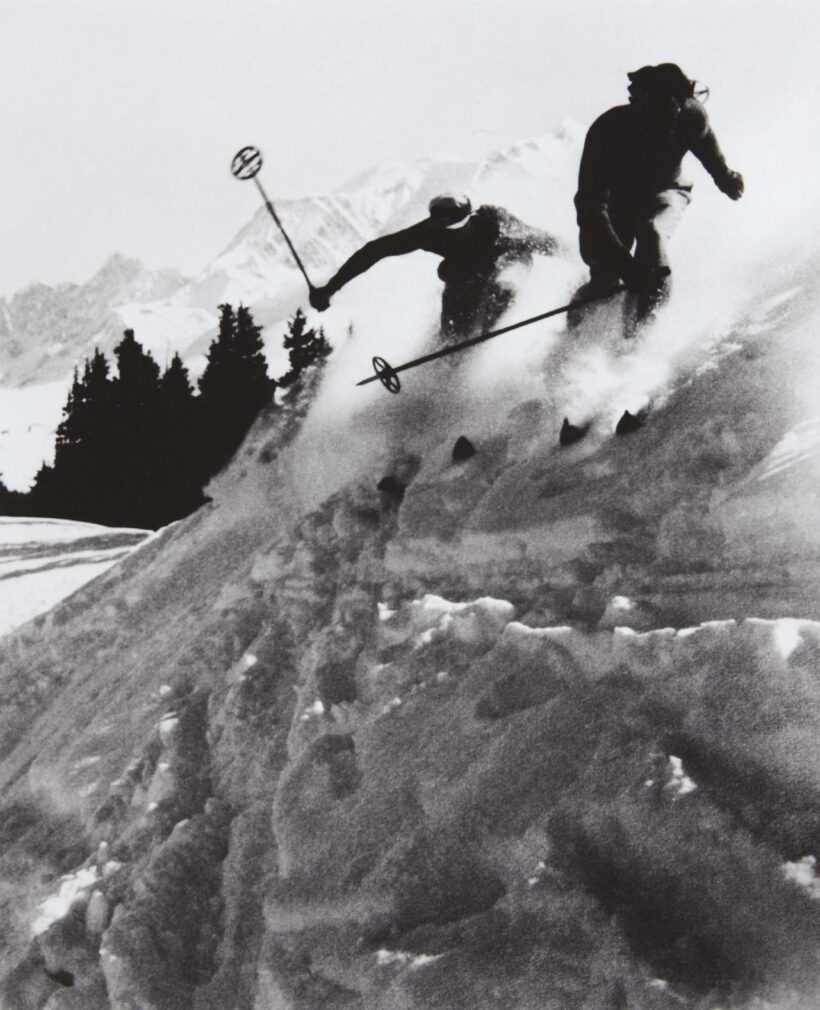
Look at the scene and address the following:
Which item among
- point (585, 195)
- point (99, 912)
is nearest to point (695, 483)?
point (585, 195)

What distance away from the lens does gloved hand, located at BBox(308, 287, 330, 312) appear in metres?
5.57

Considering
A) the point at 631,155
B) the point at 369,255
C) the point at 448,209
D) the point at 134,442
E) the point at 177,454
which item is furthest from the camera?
the point at 134,442

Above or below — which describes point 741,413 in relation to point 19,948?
above

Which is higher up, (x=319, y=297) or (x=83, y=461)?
(x=83, y=461)

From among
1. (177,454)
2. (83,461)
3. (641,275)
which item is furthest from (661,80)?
(83,461)

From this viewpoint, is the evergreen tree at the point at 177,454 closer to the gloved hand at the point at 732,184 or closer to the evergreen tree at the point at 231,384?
the evergreen tree at the point at 231,384

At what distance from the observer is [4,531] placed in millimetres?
11352

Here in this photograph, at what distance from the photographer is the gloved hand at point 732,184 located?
16.9 ft

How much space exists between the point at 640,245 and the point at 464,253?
3.73 ft

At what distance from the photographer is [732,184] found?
5.17 metres

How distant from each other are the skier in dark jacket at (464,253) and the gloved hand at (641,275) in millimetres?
1036

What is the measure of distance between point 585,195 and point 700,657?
279cm

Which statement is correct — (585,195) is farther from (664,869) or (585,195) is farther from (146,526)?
(146,526)

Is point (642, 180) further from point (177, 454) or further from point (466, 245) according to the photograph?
point (177, 454)
